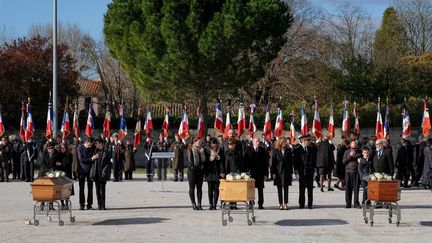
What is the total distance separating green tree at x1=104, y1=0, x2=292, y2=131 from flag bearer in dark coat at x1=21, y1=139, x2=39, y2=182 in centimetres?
781

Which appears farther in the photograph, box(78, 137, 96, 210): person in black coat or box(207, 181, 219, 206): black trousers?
box(78, 137, 96, 210): person in black coat

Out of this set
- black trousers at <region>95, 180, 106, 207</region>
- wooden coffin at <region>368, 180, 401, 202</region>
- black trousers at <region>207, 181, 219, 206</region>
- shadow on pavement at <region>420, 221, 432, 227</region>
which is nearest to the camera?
wooden coffin at <region>368, 180, 401, 202</region>

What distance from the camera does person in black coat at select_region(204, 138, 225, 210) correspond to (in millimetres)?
18266

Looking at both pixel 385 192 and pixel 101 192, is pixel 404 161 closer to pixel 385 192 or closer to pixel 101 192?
pixel 385 192

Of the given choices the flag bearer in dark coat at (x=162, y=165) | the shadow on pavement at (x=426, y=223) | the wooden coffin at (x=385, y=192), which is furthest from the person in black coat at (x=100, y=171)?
the flag bearer in dark coat at (x=162, y=165)

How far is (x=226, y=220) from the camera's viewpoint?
15.7 m

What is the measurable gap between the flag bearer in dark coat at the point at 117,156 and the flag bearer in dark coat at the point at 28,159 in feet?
10.3

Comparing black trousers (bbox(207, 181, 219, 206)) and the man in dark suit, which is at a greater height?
the man in dark suit

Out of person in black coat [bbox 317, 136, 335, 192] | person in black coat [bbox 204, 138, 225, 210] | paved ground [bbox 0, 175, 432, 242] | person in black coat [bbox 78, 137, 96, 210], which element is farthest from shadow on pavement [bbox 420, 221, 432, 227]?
person in black coat [bbox 317, 136, 335, 192]

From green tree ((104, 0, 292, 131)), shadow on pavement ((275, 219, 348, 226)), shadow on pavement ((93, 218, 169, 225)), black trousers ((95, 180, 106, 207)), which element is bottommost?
shadow on pavement ((275, 219, 348, 226))

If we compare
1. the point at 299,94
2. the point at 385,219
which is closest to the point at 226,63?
the point at 299,94

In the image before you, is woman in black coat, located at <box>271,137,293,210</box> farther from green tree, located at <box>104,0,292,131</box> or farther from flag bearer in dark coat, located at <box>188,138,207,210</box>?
green tree, located at <box>104,0,292,131</box>

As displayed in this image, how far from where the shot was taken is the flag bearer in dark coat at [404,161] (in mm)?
25812

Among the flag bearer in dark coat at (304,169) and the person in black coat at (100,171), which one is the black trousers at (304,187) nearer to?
the flag bearer in dark coat at (304,169)
